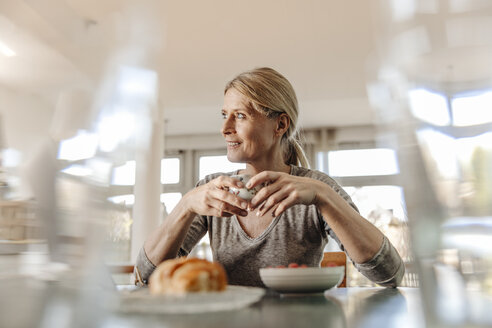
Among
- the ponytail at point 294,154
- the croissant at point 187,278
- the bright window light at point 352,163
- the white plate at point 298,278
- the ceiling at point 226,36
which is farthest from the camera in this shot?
the bright window light at point 352,163

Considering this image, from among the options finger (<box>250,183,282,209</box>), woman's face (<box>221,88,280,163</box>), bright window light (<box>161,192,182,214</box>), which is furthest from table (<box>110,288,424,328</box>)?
bright window light (<box>161,192,182,214</box>)

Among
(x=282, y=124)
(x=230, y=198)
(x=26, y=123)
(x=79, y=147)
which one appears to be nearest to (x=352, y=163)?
(x=282, y=124)

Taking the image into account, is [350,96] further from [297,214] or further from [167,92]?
[297,214]

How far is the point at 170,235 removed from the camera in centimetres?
114

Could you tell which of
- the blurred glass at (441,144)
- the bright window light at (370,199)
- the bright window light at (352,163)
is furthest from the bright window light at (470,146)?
the bright window light at (352,163)

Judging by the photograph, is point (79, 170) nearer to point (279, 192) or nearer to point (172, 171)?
point (279, 192)

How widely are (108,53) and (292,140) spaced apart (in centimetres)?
115

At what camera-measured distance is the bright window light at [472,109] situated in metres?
0.23

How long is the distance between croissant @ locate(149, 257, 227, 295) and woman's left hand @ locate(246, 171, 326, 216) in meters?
0.37

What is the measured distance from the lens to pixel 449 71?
232 mm

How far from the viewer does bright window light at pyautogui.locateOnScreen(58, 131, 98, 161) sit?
339 millimetres

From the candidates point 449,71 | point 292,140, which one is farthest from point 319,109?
point 449,71

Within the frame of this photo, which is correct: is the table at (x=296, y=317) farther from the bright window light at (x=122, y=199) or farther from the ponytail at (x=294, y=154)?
the ponytail at (x=294, y=154)

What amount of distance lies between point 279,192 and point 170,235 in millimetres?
367
